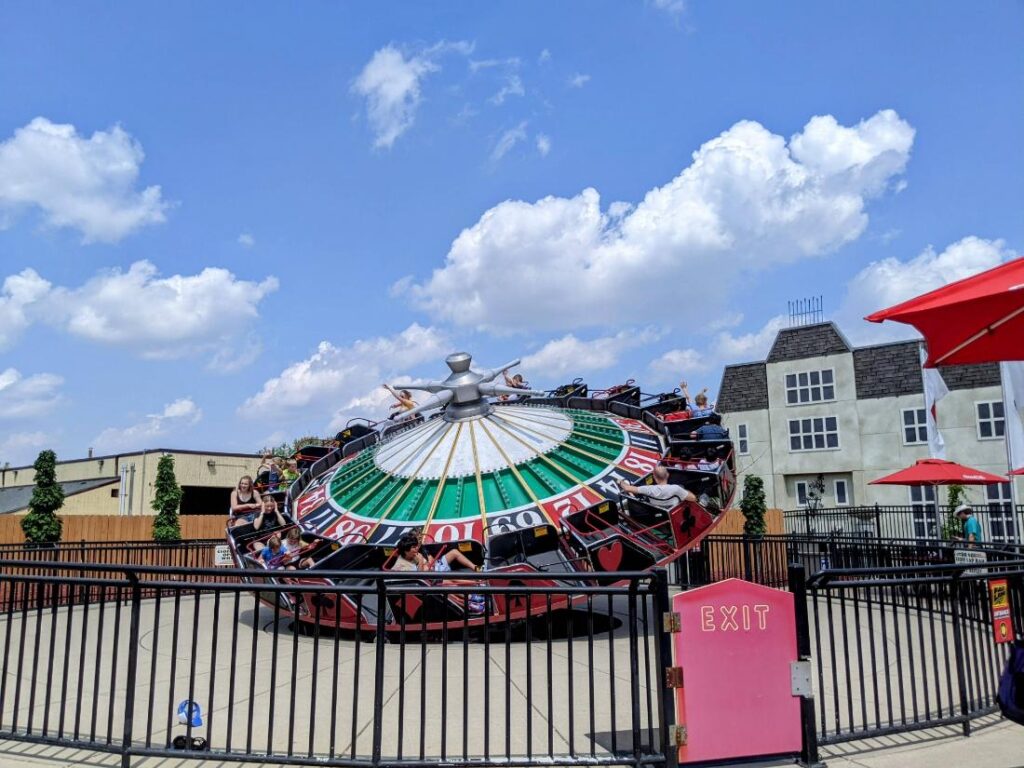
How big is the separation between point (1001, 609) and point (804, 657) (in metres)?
2.02

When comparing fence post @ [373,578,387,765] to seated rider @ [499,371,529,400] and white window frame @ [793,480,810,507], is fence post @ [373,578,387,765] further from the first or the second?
white window frame @ [793,480,810,507]

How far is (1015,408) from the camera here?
52.7 feet

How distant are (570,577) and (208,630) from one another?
26.2 ft

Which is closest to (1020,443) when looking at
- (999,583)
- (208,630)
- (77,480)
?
(999,583)

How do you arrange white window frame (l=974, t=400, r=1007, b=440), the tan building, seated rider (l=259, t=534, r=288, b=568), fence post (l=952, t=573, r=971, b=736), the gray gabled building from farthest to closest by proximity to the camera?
1. the tan building
2. the gray gabled building
3. white window frame (l=974, t=400, r=1007, b=440)
4. seated rider (l=259, t=534, r=288, b=568)
5. fence post (l=952, t=573, r=971, b=736)

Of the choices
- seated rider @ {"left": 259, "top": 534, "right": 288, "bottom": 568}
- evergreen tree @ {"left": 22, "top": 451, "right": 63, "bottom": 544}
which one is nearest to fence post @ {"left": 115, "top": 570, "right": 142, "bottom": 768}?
seated rider @ {"left": 259, "top": 534, "right": 288, "bottom": 568}

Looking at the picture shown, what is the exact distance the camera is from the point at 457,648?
9.34m

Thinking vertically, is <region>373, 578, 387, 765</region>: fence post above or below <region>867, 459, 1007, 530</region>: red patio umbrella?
below

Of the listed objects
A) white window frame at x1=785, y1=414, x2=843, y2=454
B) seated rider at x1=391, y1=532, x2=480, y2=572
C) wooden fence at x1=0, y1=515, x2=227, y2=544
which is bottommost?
seated rider at x1=391, y1=532, x2=480, y2=572

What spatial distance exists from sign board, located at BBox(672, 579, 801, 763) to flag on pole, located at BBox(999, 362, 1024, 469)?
1296 cm

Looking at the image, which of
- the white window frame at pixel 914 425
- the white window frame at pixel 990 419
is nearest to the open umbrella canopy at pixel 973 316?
the white window frame at pixel 990 419

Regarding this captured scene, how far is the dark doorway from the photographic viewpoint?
48.2 m

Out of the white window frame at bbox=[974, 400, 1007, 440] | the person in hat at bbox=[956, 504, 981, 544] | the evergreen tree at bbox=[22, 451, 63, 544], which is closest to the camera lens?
the person in hat at bbox=[956, 504, 981, 544]

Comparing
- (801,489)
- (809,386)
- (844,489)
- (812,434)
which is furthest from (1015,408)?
(801,489)
